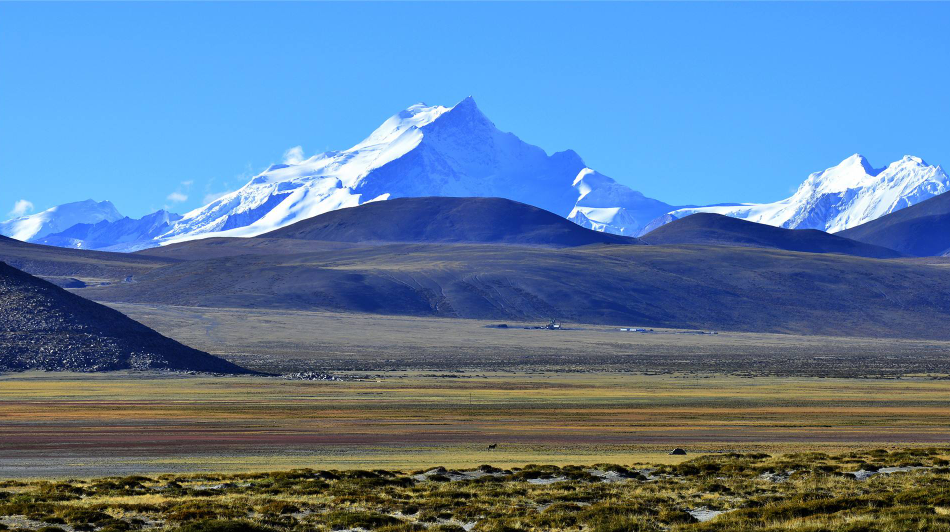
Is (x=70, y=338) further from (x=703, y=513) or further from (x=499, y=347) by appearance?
(x=703, y=513)

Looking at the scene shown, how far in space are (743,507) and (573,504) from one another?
12.8ft

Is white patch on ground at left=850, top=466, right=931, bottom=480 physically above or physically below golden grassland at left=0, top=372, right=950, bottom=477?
above

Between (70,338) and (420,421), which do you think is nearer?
(420,421)

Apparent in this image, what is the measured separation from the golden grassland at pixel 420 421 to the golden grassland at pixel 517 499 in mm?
5223

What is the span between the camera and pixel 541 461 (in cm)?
3956

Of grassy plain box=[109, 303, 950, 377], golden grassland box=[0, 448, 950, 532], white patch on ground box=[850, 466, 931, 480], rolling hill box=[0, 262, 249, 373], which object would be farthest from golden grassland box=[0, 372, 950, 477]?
grassy plain box=[109, 303, 950, 377]

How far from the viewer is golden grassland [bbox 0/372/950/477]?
136 feet

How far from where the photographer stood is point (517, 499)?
27969mm

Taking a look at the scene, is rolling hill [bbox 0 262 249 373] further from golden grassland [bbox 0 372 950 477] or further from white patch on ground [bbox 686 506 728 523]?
white patch on ground [bbox 686 506 728 523]

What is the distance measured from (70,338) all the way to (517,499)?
262 feet

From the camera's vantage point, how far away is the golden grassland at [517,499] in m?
23.6

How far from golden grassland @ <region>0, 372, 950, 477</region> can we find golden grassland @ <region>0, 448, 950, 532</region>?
5.22m

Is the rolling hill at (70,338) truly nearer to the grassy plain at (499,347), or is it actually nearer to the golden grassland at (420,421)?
the golden grassland at (420,421)

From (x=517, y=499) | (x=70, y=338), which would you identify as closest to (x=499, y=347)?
(x=70, y=338)
